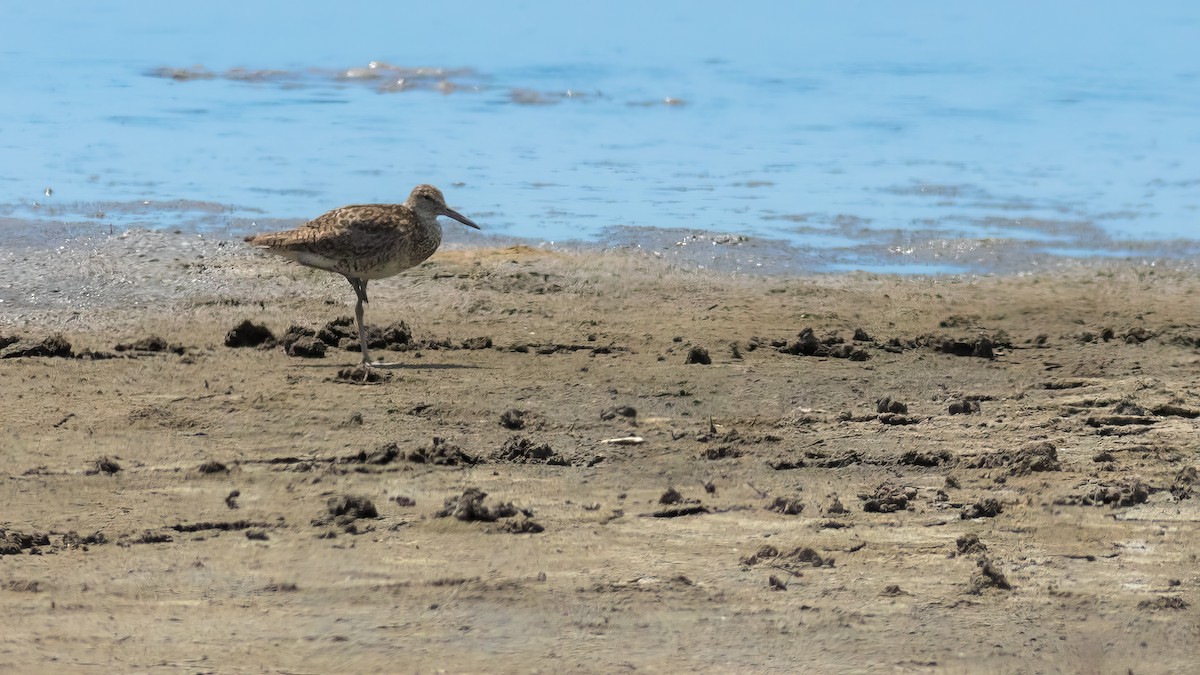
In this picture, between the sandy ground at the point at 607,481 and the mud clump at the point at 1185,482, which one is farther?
the mud clump at the point at 1185,482

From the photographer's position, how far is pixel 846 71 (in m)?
23.8

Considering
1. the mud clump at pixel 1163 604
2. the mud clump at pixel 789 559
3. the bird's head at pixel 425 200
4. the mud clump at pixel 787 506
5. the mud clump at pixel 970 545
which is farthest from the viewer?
the bird's head at pixel 425 200

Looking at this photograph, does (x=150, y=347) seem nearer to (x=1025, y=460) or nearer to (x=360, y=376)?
(x=360, y=376)

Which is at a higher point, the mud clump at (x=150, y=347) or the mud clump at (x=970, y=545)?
the mud clump at (x=150, y=347)

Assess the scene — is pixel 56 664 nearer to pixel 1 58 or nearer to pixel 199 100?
pixel 199 100

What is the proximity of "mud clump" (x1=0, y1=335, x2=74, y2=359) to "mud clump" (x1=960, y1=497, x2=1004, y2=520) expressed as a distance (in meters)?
5.45

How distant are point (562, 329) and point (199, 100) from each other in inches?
451

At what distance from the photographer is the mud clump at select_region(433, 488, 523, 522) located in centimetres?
696

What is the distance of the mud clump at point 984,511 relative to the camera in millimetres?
7048

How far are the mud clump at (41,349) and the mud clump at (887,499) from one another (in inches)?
196

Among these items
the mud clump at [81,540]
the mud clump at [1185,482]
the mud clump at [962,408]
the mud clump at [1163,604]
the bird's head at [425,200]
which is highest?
the bird's head at [425,200]

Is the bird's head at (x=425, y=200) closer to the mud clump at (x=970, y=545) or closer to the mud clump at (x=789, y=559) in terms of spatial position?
the mud clump at (x=789, y=559)

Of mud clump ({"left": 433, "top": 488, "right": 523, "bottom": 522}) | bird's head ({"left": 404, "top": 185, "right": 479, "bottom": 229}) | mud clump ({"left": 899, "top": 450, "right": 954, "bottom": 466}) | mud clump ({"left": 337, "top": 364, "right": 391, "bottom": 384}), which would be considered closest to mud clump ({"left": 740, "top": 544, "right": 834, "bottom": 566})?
mud clump ({"left": 433, "top": 488, "right": 523, "bottom": 522})

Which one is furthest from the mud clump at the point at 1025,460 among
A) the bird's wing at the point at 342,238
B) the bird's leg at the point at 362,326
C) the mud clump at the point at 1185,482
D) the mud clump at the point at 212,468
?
the bird's wing at the point at 342,238
